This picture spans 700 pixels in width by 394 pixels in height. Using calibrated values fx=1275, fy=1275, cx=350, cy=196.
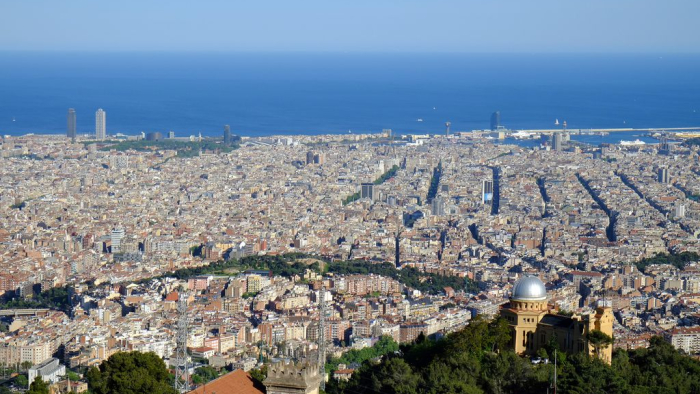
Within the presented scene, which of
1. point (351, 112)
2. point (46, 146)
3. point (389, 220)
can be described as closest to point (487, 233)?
point (389, 220)

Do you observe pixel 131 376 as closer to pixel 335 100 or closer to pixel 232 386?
pixel 232 386

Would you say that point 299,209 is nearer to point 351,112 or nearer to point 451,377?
point 451,377

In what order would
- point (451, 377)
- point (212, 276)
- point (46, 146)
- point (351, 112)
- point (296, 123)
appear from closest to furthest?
point (451, 377) → point (212, 276) → point (46, 146) → point (296, 123) → point (351, 112)

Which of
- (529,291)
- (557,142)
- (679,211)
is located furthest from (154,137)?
(529,291)

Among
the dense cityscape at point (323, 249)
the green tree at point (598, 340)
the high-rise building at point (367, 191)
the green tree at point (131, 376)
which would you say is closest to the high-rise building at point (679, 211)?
the dense cityscape at point (323, 249)

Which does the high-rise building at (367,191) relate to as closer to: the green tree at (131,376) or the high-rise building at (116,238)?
the high-rise building at (116,238)

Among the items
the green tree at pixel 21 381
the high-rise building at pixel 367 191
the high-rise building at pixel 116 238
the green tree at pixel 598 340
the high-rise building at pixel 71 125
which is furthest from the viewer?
the high-rise building at pixel 71 125
